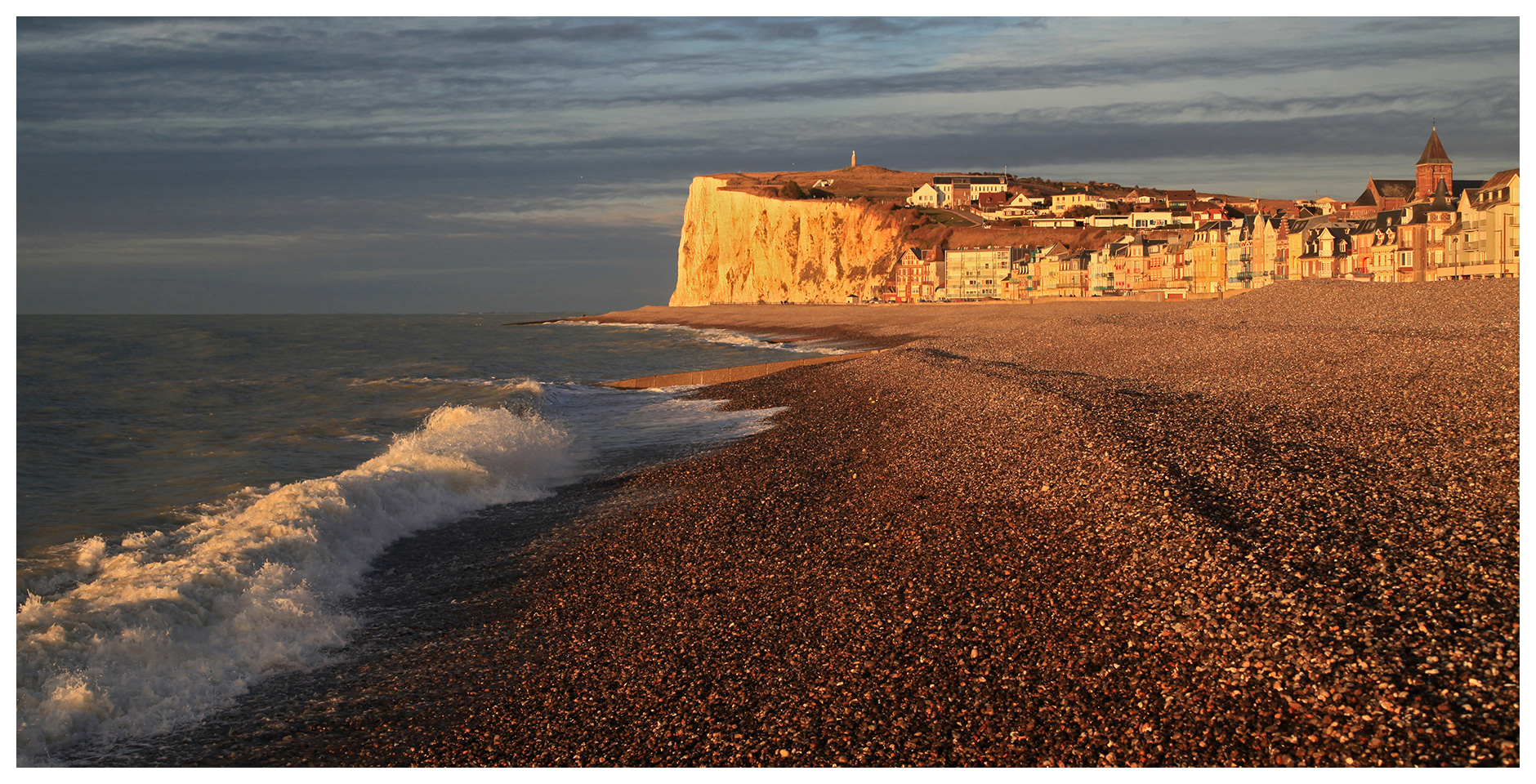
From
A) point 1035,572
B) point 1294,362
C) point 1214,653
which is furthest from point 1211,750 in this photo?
point 1294,362

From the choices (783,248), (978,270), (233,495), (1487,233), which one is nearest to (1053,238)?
(978,270)

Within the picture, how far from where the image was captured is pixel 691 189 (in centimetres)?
13588

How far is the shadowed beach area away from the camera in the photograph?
504cm

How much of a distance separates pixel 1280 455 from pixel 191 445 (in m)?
19.6

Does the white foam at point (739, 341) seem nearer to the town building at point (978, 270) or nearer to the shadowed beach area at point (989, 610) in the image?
the shadowed beach area at point (989, 610)

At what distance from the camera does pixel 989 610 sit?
680cm

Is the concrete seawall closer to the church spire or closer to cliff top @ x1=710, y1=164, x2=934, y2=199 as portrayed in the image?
the church spire

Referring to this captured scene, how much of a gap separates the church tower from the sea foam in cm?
7260

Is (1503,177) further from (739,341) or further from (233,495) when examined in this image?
(233,495)

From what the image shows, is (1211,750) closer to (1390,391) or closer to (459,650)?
(459,650)

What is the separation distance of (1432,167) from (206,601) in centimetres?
7883

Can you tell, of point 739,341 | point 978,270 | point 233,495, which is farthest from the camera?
point 978,270

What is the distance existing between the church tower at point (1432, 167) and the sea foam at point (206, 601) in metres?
72.6

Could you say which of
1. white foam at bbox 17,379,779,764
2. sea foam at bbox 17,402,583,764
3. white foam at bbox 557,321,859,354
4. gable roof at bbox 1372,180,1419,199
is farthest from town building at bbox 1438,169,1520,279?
sea foam at bbox 17,402,583,764
